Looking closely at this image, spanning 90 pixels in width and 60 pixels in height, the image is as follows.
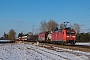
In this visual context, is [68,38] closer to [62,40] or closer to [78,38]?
[62,40]

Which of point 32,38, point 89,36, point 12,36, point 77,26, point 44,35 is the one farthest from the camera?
point 12,36

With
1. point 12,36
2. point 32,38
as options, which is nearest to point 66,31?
point 32,38

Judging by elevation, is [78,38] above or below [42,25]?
below

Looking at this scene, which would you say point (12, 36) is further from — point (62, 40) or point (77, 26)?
point (62, 40)

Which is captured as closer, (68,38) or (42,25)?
(68,38)

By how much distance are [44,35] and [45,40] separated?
7.13 ft

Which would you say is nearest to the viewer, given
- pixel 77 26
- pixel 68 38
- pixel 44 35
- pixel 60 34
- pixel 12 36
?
pixel 68 38

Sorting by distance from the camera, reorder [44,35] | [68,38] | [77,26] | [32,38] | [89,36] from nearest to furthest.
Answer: [68,38] < [44,35] < [89,36] < [32,38] < [77,26]

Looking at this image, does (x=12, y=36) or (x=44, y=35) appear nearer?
(x=44, y=35)

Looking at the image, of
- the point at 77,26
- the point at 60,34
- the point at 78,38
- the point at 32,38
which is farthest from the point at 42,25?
the point at 60,34

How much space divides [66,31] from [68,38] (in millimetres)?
1655

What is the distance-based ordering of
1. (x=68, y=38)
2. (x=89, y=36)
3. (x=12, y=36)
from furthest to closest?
(x=12, y=36) < (x=89, y=36) < (x=68, y=38)

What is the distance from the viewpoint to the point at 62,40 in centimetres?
4738

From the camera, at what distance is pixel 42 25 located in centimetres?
15162
